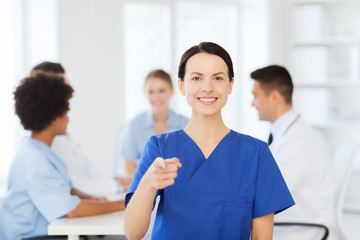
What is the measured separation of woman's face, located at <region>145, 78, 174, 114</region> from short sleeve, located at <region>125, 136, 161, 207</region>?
70.2 inches

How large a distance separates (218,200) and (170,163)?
24cm

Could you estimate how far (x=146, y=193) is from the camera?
1.39 m

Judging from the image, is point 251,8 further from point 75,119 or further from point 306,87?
point 75,119

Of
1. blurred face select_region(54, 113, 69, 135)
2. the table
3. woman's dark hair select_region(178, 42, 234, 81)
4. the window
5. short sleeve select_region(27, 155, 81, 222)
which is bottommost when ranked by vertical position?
the table

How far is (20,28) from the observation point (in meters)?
4.11

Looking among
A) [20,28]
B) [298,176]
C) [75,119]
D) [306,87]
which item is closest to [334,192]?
[298,176]

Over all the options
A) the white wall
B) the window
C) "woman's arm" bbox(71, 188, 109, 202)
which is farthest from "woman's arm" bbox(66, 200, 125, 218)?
the window

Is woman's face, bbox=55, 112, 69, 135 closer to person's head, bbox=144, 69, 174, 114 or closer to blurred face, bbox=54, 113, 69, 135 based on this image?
blurred face, bbox=54, 113, 69, 135

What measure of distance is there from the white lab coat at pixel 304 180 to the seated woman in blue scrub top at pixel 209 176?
2.57 ft

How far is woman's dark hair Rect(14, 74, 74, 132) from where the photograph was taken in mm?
2248

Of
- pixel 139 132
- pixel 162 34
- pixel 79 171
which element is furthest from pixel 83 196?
pixel 162 34

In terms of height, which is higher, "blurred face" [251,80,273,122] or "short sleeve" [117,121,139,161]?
"blurred face" [251,80,273,122]

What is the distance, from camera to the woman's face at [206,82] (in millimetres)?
1501

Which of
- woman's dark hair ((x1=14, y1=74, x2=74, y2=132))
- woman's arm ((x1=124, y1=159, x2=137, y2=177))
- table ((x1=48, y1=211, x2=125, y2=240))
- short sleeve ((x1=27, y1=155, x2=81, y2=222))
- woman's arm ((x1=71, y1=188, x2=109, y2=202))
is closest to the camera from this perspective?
table ((x1=48, y1=211, x2=125, y2=240))
